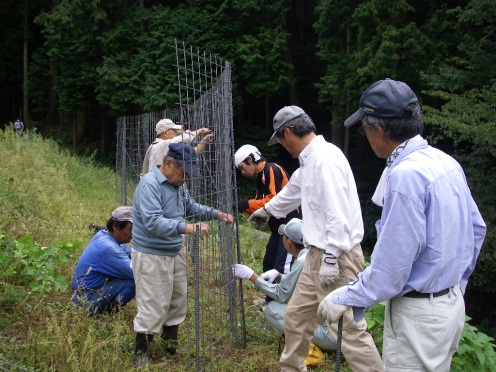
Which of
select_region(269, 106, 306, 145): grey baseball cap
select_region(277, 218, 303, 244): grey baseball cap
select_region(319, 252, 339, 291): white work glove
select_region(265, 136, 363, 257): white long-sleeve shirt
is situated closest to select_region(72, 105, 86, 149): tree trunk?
select_region(277, 218, 303, 244): grey baseball cap

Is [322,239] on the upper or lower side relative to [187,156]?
lower

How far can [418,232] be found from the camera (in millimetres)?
1931

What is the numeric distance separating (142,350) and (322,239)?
1.61 m

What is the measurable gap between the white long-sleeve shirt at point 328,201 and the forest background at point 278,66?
8.16 m

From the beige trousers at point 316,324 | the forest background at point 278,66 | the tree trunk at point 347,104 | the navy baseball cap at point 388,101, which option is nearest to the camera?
the navy baseball cap at point 388,101

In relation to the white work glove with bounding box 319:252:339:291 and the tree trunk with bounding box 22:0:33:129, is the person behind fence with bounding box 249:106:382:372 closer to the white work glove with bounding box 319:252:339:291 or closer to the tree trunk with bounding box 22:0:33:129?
the white work glove with bounding box 319:252:339:291

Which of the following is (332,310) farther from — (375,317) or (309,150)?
(375,317)

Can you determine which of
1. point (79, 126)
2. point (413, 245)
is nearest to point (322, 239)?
point (413, 245)

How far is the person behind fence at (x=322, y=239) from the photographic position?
10.1ft

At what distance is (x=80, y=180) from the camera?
10.9 m

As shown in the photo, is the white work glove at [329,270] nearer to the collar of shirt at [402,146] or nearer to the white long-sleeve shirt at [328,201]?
the white long-sleeve shirt at [328,201]

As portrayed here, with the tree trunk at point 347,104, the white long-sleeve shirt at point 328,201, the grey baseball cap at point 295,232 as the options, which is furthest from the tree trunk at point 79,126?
the white long-sleeve shirt at point 328,201

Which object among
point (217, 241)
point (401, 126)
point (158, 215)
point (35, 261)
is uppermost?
point (401, 126)

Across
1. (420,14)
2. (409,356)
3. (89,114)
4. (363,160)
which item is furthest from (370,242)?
(89,114)
